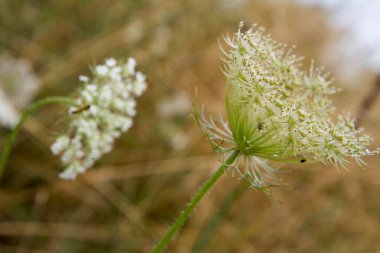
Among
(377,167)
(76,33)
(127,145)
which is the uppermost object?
(377,167)

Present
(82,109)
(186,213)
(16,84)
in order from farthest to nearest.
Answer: (16,84) < (82,109) < (186,213)

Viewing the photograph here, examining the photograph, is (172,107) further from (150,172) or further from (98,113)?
(98,113)

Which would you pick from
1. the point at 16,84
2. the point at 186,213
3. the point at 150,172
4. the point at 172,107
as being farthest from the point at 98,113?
the point at 172,107

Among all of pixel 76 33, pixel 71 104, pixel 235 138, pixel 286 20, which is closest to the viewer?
pixel 235 138

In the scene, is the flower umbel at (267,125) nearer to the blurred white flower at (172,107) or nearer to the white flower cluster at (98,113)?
the white flower cluster at (98,113)

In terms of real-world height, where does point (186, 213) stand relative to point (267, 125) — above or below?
below

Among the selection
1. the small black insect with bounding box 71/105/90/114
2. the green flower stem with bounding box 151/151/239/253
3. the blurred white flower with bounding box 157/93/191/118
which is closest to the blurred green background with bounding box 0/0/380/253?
the blurred white flower with bounding box 157/93/191/118

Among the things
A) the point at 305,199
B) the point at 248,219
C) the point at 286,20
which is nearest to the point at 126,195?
the point at 248,219

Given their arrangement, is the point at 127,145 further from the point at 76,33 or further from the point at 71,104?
the point at 71,104
